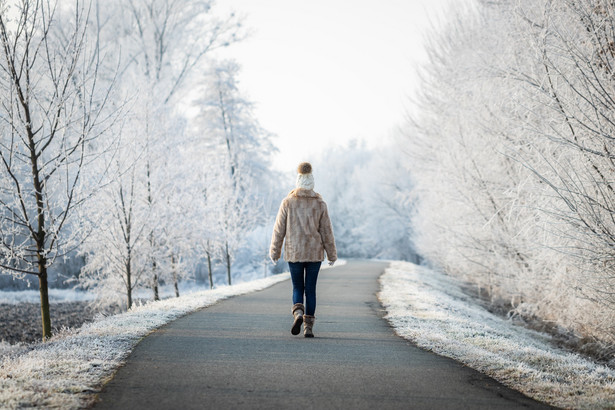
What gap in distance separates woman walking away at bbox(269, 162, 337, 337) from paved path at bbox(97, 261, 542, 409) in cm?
44

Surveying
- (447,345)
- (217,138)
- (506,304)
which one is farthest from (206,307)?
(217,138)

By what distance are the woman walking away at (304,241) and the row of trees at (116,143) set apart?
3399 mm

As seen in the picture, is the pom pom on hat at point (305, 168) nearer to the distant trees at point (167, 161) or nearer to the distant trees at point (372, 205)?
the distant trees at point (167, 161)

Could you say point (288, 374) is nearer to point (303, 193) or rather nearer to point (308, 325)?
point (308, 325)

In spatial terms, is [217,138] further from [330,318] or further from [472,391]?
[472,391]

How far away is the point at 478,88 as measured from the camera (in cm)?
1211

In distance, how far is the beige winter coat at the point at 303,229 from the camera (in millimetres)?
6484

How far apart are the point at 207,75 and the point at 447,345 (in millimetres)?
34091

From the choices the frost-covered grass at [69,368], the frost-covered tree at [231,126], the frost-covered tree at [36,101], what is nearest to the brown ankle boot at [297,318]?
the frost-covered grass at [69,368]

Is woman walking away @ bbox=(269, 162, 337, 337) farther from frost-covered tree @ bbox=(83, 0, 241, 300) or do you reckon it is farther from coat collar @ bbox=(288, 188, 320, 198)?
frost-covered tree @ bbox=(83, 0, 241, 300)

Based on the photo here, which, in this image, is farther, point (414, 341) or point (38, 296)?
point (38, 296)

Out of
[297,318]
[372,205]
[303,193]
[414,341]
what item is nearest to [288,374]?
[297,318]

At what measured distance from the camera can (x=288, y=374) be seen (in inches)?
176

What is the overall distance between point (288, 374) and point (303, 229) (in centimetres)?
241
